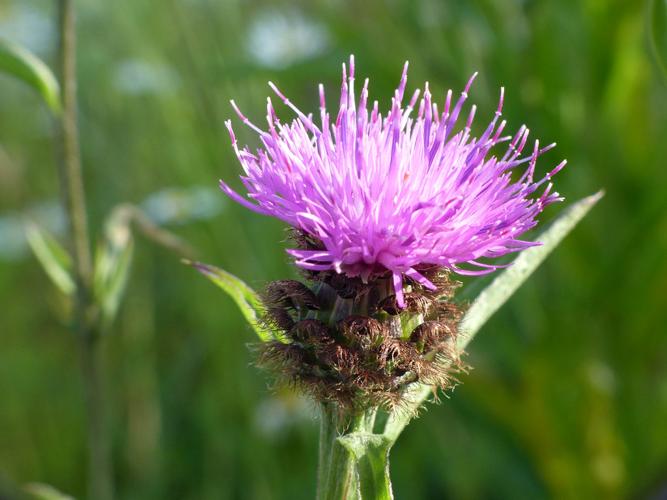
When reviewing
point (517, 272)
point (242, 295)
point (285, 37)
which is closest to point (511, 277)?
point (517, 272)

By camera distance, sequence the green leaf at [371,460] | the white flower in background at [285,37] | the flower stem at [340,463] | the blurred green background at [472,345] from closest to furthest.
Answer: the green leaf at [371,460], the flower stem at [340,463], the blurred green background at [472,345], the white flower in background at [285,37]

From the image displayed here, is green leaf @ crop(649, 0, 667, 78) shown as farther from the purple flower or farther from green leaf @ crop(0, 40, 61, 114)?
green leaf @ crop(0, 40, 61, 114)

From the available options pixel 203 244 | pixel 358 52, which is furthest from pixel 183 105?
pixel 358 52

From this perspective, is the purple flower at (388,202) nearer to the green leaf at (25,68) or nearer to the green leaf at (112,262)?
the green leaf at (25,68)

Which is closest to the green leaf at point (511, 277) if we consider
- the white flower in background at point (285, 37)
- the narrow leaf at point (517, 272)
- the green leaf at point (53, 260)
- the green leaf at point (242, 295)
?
the narrow leaf at point (517, 272)

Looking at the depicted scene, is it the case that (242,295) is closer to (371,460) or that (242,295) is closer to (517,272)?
(371,460)
